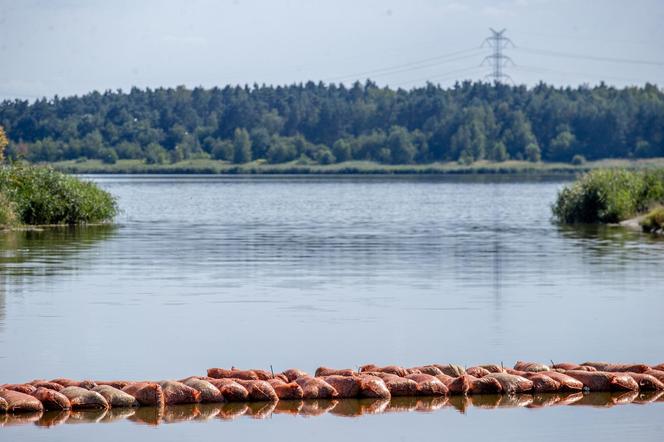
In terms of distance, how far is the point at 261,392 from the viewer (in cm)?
1627

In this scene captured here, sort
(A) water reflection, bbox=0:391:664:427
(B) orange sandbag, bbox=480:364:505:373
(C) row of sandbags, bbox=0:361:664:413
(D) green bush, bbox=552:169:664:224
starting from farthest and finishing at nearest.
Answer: (D) green bush, bbox=552:169:664:224
(B) orange sandbag, bbox=480:364:505:373
(C) row of sandbags, bbox=0:361:664:413
(A) water reflection, bbox=0:391:664:427

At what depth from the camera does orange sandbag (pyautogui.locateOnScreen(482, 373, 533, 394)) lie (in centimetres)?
1683

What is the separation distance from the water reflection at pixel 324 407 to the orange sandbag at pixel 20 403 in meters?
0.10

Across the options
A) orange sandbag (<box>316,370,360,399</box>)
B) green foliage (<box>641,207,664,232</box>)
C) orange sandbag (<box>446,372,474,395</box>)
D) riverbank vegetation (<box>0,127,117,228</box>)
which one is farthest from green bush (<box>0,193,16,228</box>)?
orange sandbag (<box>446,372,474,395</box>)

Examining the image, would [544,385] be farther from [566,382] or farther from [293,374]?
[293,374]

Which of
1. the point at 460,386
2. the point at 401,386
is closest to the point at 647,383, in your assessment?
the point at 460,386

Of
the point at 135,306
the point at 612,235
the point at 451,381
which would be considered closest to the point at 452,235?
the point at 612,235

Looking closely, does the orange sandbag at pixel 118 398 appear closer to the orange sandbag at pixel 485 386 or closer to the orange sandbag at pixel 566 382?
the orange sandbag at pixel 485 386

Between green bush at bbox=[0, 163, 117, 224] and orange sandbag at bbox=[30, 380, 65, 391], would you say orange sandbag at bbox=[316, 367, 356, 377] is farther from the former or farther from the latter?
green bush at bbox=[0, 163, 117, 224]

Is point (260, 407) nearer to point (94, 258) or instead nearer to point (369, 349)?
point (369, 349)

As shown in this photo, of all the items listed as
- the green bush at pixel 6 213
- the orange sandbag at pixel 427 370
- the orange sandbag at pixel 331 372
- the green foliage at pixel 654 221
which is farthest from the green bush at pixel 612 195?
the orange sandbag at pixel 331 372

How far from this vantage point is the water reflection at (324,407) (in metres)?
15.4

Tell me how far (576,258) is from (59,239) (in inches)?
659

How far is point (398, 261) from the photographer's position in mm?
36438
